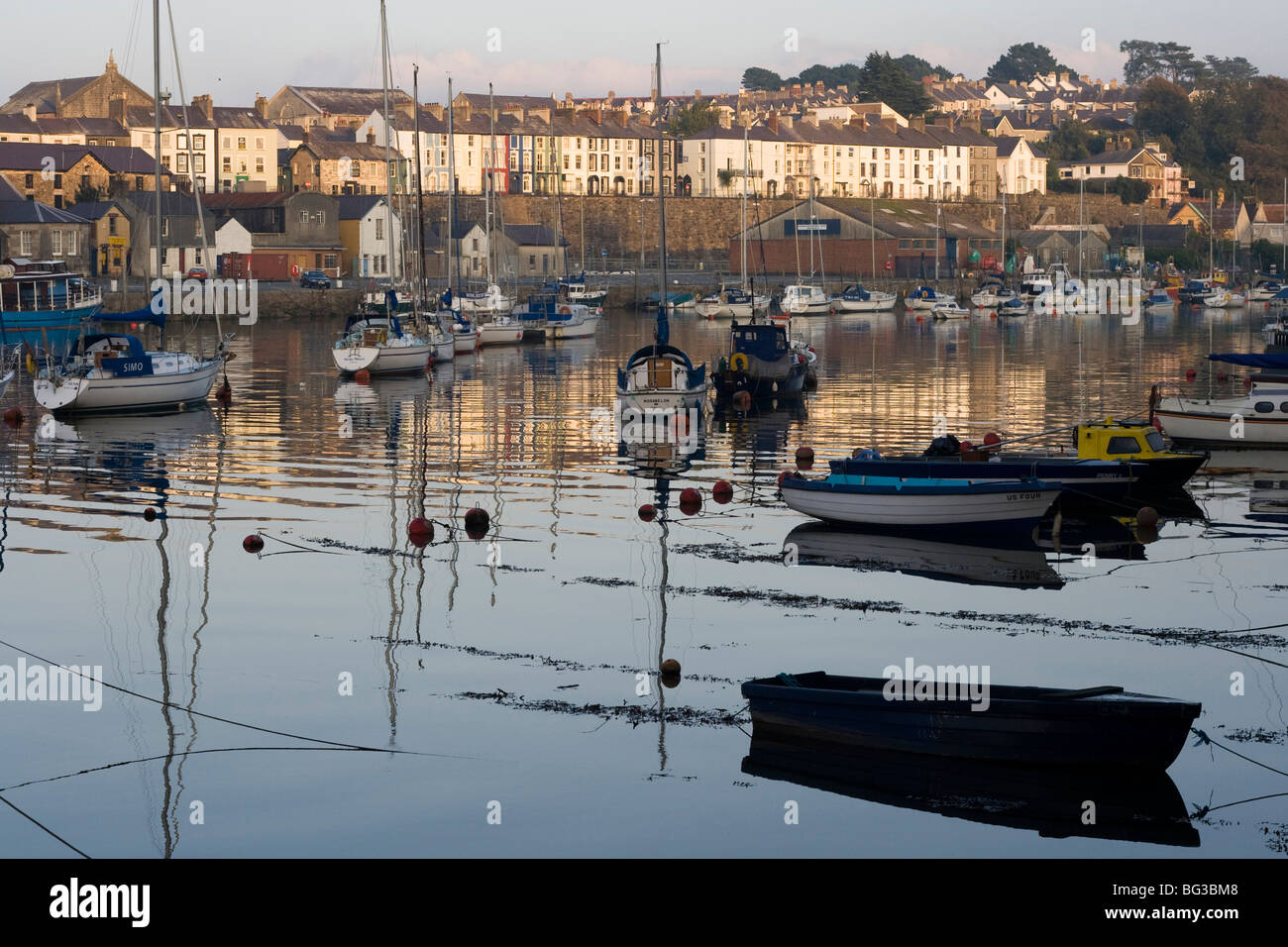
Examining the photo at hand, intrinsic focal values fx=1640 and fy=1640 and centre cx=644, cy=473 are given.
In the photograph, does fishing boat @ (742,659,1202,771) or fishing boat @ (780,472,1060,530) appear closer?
fishing boat @ (742,659,1202,771)

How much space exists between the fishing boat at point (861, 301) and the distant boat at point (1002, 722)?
97000 millimetres

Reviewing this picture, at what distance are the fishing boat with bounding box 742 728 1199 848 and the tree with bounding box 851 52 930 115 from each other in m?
183

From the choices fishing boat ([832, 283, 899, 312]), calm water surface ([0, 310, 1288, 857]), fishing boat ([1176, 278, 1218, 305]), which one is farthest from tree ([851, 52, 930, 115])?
calm water surface ([0, 310, 1288, 857])

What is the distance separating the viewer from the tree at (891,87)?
191 meters

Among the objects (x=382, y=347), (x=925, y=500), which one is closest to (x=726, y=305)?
(x=382, y=347)

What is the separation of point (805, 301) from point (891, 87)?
305 ft

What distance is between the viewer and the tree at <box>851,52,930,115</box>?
191 m

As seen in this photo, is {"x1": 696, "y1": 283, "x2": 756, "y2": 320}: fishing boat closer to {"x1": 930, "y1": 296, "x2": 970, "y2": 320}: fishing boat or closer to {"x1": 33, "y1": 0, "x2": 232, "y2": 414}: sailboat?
{"x1": 930, "y1": 296, "x2": 970, "y2": 320}: fishing boat

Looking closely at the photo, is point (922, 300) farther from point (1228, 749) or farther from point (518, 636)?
point (1228, 749)

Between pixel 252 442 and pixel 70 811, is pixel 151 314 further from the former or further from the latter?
pixel 70 811

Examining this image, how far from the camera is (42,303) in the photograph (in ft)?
233

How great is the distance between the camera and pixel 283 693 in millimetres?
17844
